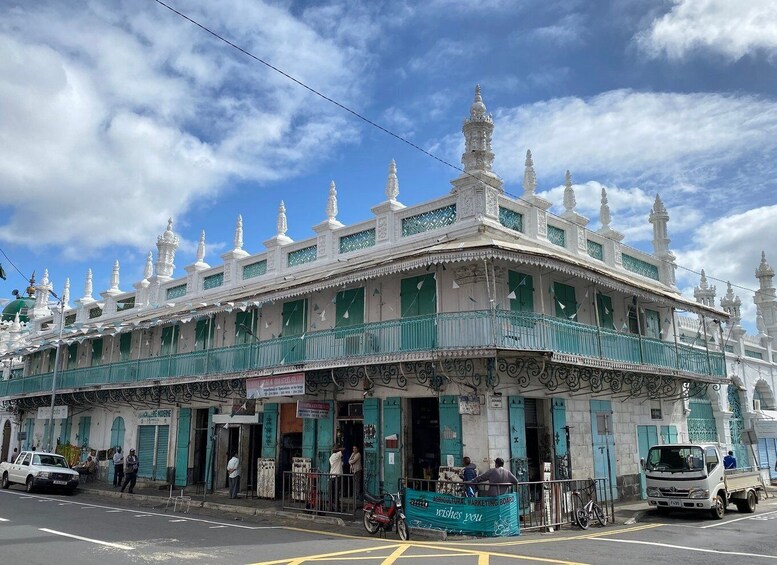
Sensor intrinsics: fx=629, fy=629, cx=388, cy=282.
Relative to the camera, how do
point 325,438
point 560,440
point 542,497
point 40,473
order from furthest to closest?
1. point 40,473
2. point 325,438
3. point 560,440
4. point 542,497

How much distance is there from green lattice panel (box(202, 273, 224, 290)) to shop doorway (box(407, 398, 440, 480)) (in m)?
10.7

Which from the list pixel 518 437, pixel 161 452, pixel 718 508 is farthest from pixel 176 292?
pixel 718 508

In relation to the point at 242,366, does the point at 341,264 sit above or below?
above

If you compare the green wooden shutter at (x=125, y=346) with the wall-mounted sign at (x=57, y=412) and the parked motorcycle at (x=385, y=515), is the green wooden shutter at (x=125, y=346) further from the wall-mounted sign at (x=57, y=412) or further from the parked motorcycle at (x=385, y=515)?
the parked motorcycle at (x=385, y=515)

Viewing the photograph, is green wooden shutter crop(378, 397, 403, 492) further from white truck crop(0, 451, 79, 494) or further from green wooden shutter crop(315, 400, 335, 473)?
white truck crop(0, 451, 79, 494)

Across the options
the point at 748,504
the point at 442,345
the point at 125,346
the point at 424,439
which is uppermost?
the point at 125,346

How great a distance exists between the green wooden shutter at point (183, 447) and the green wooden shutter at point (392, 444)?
959 cm

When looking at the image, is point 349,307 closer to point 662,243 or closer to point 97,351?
point 662,243

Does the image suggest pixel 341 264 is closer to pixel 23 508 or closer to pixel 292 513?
pixel 292 513

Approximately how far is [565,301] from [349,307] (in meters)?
6.16

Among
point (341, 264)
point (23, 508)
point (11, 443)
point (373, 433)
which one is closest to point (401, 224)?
point (341, 264)

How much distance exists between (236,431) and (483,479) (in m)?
11.5

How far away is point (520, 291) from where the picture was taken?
648 inches

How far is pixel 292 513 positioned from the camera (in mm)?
15359
